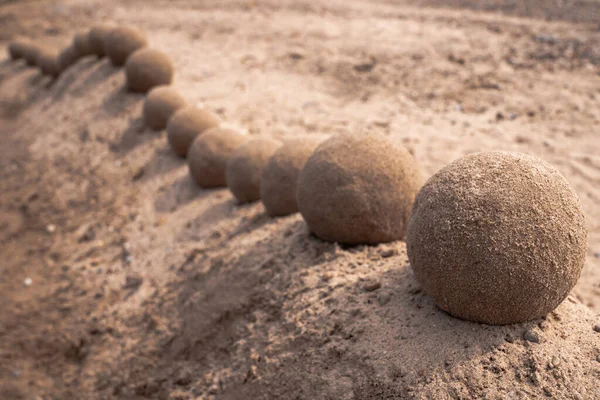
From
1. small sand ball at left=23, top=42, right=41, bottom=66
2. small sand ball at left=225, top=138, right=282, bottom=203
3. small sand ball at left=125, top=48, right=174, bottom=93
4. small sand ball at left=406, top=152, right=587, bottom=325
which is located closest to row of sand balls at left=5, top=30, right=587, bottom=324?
small sand ball at left=406, top=152, right=587, bottom=325

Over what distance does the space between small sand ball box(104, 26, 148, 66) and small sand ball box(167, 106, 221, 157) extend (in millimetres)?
2826

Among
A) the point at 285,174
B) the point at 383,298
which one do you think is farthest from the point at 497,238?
the point at 285,174

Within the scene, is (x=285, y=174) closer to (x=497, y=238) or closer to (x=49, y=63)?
(x=497, y=238)

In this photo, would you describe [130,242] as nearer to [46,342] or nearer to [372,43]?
[46,342]

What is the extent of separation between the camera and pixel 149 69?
7512 mm

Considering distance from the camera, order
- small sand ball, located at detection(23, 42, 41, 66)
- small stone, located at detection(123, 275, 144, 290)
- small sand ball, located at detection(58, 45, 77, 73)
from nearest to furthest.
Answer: small stone, located at detection(123, 275, 144, 290)
small sand ball, located at detection(58, 45, 77, 73)
small sand ball, located at detection(23, 42, 41, 66)

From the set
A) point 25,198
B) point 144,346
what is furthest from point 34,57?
point 144,346

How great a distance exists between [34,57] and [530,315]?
12.0 meters

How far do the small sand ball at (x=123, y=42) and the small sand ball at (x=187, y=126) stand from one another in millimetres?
2826

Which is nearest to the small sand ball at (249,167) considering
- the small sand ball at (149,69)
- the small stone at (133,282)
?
the small stone at (133,282)

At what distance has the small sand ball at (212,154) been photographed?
17.7 feet

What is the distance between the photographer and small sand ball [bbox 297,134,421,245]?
3.40 m

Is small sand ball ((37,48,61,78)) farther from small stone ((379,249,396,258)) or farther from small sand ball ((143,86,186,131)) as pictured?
small stone ((379,249,396,258))

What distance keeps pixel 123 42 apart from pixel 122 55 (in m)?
0.24
